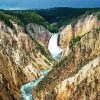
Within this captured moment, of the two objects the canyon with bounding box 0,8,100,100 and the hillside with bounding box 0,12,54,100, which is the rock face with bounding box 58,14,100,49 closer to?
the canyon with bounding box 0,8,100,100

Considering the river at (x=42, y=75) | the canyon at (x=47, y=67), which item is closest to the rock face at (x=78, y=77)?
the canyon at (x=47, y=67)

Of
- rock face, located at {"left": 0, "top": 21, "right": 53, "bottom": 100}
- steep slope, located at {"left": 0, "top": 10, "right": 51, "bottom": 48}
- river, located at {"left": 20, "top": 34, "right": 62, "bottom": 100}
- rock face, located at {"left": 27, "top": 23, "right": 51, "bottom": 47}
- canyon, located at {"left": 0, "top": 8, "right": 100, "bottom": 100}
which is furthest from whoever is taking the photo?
rock face, located at {"left": 27, "top": 23, "right": 51, "bottom": 47}

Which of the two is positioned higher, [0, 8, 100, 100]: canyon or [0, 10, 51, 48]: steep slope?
[0, 10, 51, 48]: steep slope

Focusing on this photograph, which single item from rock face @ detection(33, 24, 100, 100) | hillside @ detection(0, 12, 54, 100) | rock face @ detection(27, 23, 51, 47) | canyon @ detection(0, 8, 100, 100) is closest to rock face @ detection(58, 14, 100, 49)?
canyon @ detection(0, 8, 100, 100)

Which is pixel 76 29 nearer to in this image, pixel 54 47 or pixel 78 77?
pixel 54 47

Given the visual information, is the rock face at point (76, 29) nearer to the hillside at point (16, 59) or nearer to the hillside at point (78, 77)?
the hillside at point (16, 59)
